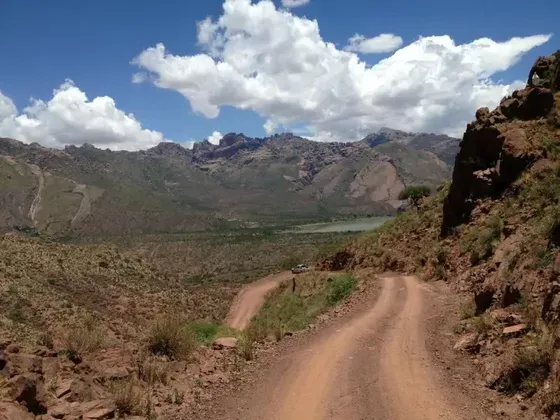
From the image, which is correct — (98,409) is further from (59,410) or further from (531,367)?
(531,367)

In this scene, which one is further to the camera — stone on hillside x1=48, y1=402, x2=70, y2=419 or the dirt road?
the dirt road

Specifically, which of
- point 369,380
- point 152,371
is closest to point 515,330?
point 369,380

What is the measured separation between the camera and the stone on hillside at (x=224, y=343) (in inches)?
547

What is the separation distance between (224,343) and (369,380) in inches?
191

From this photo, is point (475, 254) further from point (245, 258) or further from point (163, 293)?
point (245, 258)

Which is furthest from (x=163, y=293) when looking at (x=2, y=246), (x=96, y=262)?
(x=2, y=246)

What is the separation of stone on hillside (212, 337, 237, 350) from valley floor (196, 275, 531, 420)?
1.21 meters

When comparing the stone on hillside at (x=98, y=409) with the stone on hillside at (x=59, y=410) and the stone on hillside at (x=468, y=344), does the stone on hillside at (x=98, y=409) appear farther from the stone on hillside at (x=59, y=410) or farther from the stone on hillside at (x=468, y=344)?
the stone on hillside at (x=468, y=344)

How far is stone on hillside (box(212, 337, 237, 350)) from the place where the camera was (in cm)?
1389

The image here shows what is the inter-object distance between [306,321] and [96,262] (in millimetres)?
32888

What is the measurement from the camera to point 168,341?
12.6 metres

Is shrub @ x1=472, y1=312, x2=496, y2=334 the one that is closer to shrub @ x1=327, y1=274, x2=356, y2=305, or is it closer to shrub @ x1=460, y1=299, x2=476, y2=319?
shrub @ x1=460, y1=299, x2=476, y2=319

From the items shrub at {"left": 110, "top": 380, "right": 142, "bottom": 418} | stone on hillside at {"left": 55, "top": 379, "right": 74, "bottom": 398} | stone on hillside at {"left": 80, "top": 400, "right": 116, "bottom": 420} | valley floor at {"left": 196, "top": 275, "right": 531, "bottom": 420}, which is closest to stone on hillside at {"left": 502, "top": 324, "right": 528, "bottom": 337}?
valley floor at {"left": 196, "top": 275, "right": 531, "bottom": 420}

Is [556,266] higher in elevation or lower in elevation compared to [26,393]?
higher
